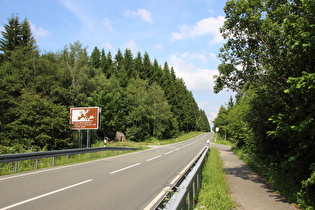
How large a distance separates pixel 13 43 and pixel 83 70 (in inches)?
450

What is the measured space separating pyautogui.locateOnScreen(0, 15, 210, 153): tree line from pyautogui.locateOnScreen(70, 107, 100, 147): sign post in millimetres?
1198

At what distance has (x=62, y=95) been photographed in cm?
3484

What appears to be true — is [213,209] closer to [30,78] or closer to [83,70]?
[30,78]

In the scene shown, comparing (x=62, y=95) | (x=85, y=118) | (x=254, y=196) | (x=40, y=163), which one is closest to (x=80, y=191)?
(x=254, y=196)

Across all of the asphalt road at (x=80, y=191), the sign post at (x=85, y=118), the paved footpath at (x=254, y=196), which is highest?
the sign post at (x=85, y=118)

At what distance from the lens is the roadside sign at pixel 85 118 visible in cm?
2286

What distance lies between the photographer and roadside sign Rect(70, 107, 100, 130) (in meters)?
22.9

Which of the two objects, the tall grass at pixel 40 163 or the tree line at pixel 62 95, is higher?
the tree line at pixel 62 95

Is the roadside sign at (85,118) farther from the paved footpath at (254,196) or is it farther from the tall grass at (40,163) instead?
the paved footpath at (254,196)

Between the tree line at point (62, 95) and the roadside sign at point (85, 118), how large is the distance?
1193 mm

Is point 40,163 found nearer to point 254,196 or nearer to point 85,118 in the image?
point 254,196

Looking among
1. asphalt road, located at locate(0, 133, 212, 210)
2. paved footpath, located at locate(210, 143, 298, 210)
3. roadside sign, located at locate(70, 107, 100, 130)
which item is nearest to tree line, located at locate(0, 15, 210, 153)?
roadside sign, located at locate(70, 107, 100, 130)

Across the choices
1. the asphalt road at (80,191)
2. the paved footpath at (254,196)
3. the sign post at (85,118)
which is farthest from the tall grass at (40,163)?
the paved footpath at (254,196)

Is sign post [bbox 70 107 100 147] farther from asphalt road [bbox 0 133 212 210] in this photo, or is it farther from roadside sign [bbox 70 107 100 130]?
asphalt road [bbox 0 133 212 210]
